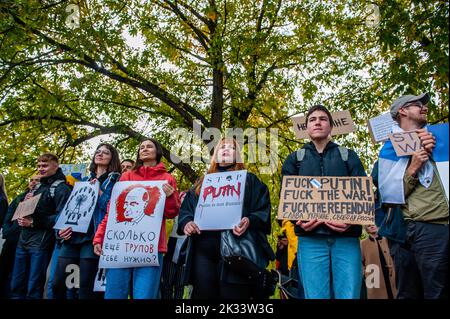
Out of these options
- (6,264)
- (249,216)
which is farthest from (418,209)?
(6,264)

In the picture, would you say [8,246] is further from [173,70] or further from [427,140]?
[173,70]

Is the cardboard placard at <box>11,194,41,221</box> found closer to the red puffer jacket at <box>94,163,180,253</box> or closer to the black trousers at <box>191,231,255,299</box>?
the red puffer jacket at <box>94,163,180,253</box>

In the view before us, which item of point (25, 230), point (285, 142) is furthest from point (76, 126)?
point (25, 230)

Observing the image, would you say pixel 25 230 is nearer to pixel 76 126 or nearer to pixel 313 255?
pixel 313 255

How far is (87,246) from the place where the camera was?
4.58 metres

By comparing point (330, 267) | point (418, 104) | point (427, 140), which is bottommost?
point (330, 267)

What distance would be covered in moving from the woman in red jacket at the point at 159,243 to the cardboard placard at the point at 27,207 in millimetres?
1323

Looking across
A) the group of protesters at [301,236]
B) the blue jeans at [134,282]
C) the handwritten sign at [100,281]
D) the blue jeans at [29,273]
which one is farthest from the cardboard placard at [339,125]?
the blue jeans at [29,273]

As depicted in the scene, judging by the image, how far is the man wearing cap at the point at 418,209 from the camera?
2.88 m

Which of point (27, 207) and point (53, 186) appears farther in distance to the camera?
point (53, 186)

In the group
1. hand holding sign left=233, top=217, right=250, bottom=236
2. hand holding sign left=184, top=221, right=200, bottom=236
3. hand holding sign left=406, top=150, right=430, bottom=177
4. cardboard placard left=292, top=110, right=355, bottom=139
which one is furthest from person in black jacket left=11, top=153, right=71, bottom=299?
hand holding sign left=406, top=150, right=430, bottom=177

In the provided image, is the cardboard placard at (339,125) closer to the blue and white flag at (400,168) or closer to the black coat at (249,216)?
the black coat at (249,216)

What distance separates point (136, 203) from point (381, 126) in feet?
8.24
